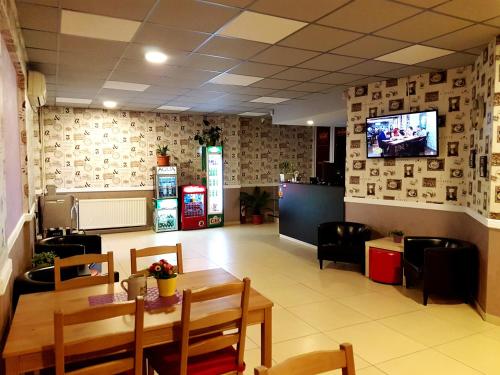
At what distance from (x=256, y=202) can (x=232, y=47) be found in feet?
21.7

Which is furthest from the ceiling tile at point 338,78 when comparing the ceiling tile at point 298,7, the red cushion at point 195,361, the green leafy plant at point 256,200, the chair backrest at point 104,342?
the green leafy plant at point 256,200

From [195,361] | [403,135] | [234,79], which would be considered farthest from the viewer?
[234,79]

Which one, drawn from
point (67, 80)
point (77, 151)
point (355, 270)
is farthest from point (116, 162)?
point (355, 270)

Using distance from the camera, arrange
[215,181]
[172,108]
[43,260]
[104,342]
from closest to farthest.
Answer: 1. [104,342]
2. [43,260]
3. [172,108]
4. [215,181]

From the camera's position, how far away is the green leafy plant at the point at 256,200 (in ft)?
34.2

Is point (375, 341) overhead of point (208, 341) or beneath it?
beneath

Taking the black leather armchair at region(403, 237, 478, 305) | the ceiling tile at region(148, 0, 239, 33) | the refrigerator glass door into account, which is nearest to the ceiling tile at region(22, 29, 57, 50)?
the ceiling tile at region(148, 0, 239, 33)

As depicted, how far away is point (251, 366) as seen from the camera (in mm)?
3141

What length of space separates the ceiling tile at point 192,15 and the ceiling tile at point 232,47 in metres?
0.37

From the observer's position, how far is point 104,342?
6.07 ft

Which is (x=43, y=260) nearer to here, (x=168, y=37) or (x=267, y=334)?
(x=168, y=37)

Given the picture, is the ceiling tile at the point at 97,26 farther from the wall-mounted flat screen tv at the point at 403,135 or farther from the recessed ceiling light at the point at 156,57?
the wall-mounted flat screen tv at the point at 403,135

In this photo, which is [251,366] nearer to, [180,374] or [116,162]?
[180,374]

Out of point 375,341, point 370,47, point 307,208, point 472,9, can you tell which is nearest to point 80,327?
point 375,341
